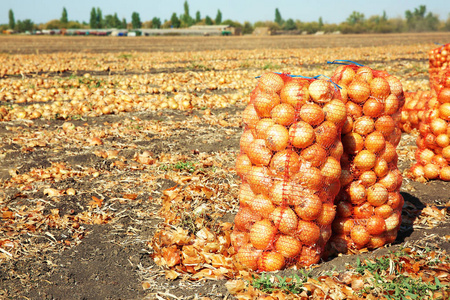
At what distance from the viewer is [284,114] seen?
278cm

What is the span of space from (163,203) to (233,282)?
1.66 m

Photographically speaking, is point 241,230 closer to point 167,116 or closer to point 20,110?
point 167,116

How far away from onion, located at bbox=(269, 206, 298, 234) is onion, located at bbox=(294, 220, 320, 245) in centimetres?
5

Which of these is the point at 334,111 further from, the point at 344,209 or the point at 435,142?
the point at 435,142

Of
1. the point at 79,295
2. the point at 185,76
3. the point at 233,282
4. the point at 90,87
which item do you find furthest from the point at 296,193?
the point at 185,76

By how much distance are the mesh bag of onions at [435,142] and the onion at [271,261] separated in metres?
3.03

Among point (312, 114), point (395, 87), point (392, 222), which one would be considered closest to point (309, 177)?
point (312, 114)

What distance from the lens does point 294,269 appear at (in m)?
2.86

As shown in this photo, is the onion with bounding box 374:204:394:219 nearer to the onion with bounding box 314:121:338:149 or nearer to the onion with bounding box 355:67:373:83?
the onion with bounding box 314:121:338:149

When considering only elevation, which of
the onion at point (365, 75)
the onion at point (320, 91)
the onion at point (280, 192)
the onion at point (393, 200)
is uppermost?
the onion at point (365, 75)

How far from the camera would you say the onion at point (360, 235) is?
3133 mm

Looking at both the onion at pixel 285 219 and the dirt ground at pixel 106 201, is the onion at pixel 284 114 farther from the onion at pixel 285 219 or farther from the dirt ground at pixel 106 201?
the dirt ground at pixel 106 201

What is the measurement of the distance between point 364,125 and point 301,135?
757 millimetres

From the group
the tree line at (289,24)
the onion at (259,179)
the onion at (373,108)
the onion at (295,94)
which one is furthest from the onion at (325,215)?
the tree line at (289,24)
